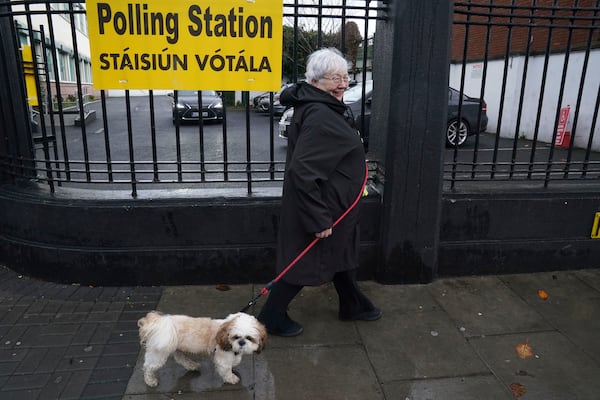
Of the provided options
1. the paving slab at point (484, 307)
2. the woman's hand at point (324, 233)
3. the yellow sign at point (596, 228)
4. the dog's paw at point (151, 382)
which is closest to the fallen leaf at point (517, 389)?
the paving slab at point (484, 307)

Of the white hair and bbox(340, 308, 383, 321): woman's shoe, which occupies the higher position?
the white hair

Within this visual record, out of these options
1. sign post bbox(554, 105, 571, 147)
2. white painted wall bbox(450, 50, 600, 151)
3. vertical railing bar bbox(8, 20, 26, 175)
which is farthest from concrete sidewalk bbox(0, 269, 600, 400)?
sign post bbox(554, 105, 571, 147)

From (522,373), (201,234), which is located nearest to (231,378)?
(201,234)

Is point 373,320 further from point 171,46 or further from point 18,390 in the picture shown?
point 171,46

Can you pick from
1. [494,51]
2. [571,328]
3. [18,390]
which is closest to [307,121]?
[18,390]

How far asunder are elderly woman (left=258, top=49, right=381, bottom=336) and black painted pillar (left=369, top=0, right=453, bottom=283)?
837 millimetres

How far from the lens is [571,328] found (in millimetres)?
3369

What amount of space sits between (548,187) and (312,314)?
2.63 meters

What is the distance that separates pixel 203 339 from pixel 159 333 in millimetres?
250

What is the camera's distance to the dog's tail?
243 cm

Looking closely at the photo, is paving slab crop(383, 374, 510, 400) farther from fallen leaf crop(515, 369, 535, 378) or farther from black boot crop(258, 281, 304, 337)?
black boot crop(258, 281, 304, 337)

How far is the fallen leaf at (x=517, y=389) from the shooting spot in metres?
2.65

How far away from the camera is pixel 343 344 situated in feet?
10.3

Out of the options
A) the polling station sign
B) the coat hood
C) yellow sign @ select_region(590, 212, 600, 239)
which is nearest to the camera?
the coat hood
